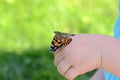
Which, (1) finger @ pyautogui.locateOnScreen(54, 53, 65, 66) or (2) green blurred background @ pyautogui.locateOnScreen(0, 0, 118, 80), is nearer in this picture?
(1) finger @ pyautogui.locateOnScreen(54, 53, 65, 66)

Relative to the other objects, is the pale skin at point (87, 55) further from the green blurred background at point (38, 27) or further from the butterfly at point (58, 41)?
the green blurred background at point (38, 27)

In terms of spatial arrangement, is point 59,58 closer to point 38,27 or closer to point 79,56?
point 79,56

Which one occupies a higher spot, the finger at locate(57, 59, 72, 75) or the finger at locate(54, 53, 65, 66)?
the finger at locate(54, 53, 65, 66)

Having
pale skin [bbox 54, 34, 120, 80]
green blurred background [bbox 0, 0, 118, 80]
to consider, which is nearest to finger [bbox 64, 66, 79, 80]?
pale skin [bbox 54, 34, 120, 80]

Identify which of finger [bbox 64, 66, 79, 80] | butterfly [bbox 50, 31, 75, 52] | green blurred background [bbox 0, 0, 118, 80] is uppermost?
green blurred background [bbox 0, 0, 118, 80]

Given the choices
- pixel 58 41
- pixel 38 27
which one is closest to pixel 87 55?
pixel 58 41

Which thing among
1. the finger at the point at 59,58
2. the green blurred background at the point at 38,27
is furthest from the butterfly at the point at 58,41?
the green blurred background at the point at 38,27

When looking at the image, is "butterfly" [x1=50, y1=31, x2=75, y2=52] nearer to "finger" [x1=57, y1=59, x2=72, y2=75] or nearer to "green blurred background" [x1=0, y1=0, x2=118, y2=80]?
"finger" [x1=57, y1=59, x2=72, y2=75]
